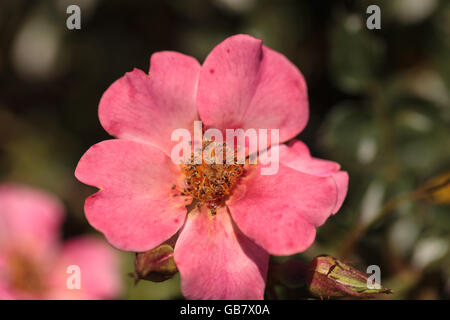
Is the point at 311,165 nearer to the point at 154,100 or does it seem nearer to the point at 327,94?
the point at 154,100

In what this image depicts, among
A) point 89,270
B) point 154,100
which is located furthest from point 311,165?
point 89,270

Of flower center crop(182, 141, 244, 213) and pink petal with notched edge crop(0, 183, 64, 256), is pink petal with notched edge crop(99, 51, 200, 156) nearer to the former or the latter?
flower center crop(182, 141, 244, 213)

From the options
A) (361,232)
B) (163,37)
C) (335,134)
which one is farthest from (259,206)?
(163,37)

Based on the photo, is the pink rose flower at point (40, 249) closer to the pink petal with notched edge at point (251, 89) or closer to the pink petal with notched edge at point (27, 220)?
the pink petal with notched edge at point (27, 220)

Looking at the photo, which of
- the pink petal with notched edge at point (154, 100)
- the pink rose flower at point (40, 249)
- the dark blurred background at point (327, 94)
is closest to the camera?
the pink petal with notched edge at point (154, 100)

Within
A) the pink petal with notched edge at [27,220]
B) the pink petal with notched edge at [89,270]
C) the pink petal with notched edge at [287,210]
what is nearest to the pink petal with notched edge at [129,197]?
the pink petal with notched edge at [287,210]

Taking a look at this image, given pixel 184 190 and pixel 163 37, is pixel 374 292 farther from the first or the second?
pixel 163 37
